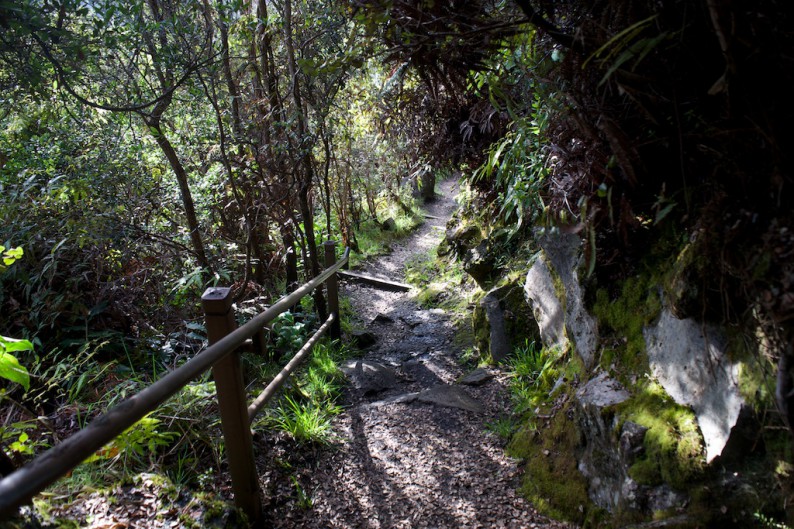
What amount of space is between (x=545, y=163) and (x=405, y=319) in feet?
11.4

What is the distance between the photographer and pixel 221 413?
2.32 m

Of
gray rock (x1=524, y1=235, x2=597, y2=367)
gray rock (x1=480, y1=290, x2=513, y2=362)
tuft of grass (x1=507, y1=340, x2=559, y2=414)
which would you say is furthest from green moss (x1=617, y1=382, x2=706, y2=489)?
gray rock (x1=480, y1=290, x2=513, y2=362)

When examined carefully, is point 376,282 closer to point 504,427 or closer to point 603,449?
point 504,427

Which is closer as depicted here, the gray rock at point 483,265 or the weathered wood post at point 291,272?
the gray rock at point 483,265

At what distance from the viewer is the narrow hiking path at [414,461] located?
2623 millimetres

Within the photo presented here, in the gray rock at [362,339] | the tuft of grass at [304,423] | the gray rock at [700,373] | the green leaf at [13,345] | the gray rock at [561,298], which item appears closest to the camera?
the gray rock at [700,373]

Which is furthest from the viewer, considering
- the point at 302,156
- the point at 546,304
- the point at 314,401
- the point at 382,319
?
the point at 382,319

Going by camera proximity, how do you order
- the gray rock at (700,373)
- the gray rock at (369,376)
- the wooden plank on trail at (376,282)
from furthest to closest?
the wooden plank on trail at (376,282)
the gray rock at (369,376)
the gray rock at (700,373)

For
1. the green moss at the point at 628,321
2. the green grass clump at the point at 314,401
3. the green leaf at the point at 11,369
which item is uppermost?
the green leaf at the point at 11,369

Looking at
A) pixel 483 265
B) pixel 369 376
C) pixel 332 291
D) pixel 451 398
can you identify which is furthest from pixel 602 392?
pixel 332 291

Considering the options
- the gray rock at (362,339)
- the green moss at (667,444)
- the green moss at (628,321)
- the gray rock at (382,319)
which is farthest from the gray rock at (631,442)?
the gray rock at (382,319)

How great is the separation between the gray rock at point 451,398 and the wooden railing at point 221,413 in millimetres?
1124

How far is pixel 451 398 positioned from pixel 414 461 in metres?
0.76

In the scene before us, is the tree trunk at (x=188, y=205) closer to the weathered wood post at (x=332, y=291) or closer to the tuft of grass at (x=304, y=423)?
the weathered wood post at (x=332, y=291)
